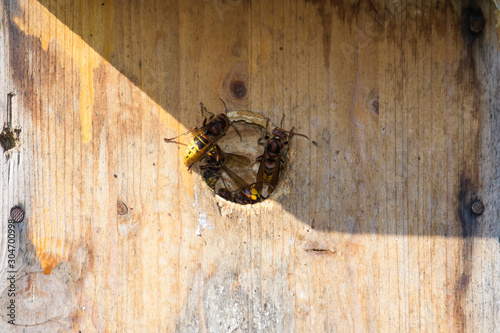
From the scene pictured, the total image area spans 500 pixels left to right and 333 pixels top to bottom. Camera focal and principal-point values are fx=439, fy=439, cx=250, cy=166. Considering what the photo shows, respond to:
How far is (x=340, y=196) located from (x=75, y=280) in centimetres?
99

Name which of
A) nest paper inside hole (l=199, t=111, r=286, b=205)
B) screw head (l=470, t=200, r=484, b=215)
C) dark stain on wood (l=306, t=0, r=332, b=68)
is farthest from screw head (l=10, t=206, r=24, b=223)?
screw head (l=470, t=200, r=484, b=215)

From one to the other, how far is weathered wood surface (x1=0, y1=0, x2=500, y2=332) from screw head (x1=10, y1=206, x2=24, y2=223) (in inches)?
1.0

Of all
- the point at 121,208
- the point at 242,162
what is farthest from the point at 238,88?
the point at 121,208

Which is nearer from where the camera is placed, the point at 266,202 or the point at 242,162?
the point at 266,202

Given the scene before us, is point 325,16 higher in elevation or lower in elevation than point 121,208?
higher

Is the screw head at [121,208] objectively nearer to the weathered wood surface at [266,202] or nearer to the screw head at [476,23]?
the weathered wood surface at [266,202]

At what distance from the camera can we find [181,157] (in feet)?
5.13

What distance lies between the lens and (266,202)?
1588 mm

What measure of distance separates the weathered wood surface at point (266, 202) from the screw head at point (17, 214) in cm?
3

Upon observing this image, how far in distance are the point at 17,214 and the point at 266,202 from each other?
90cm

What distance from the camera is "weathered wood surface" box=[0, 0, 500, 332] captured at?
1525 mm

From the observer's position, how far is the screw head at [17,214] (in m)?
1.57

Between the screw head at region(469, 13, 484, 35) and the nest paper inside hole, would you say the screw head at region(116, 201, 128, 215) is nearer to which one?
the nest paper inside hole

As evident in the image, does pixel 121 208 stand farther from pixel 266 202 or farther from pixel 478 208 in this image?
pixel 478 208
